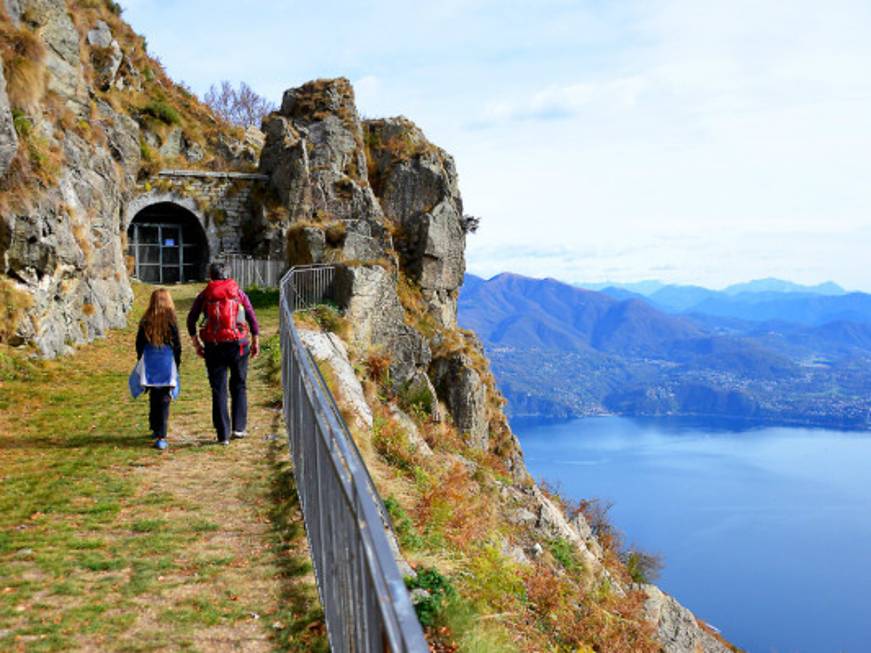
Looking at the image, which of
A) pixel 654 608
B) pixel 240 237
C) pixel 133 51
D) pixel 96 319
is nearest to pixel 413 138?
pixel 240 237

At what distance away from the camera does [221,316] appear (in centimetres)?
816

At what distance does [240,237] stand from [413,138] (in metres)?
10.1

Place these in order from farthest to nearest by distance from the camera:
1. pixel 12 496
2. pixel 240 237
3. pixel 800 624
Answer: pixel 800 624
pixel 240 237
pixel 12 496

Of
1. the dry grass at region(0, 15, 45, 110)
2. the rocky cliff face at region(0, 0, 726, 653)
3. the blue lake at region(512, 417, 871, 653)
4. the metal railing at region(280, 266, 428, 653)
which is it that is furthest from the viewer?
the blue lake at region(512, 417, 871, 653)

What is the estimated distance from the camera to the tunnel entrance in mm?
36344

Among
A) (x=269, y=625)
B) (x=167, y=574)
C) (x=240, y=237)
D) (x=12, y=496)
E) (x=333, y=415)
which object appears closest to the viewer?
(x=333, y=415)

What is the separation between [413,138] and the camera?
3606 centimetres

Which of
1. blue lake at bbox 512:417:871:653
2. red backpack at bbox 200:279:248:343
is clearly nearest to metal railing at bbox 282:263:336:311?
red backpack at bbox 200:279:248:343

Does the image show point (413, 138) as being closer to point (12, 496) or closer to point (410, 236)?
point (410, 236)

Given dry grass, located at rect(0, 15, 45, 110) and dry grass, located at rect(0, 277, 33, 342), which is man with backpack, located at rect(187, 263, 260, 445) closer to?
dry grass, located at rect(0, 277, 33, 342)

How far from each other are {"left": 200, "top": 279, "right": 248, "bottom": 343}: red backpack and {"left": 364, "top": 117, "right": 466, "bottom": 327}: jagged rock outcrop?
24.0m

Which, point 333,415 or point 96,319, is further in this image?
point 96,319

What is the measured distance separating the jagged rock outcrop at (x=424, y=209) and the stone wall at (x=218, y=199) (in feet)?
21.0

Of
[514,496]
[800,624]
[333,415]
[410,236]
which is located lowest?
[800,624]
